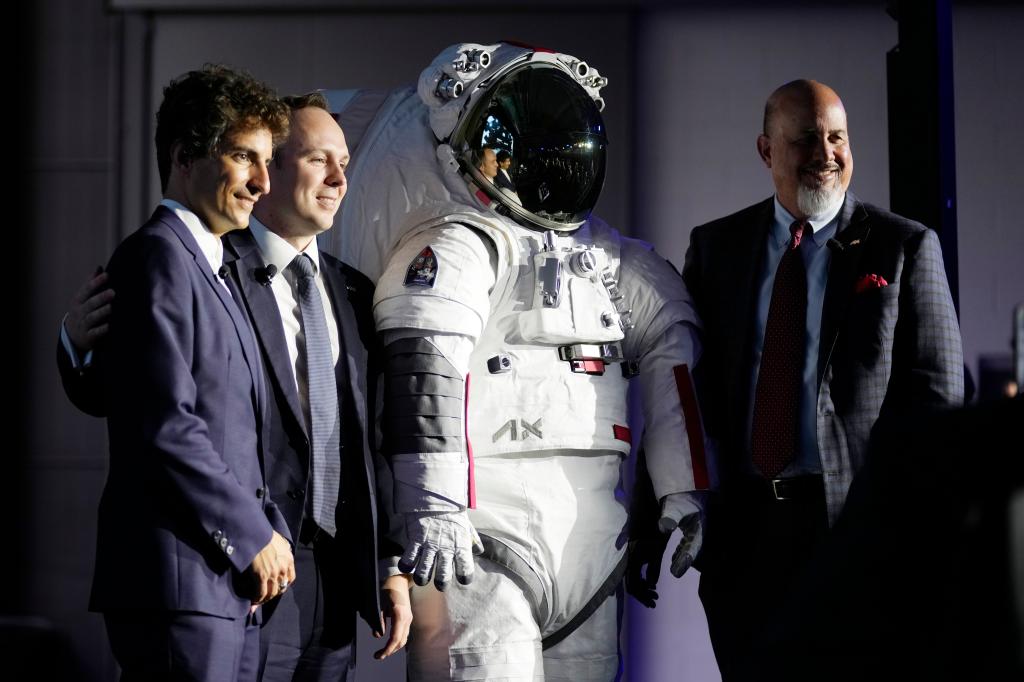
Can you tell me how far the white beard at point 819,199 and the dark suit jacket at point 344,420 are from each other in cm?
106

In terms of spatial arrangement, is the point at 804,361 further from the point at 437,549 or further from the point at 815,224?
the point at 437,549

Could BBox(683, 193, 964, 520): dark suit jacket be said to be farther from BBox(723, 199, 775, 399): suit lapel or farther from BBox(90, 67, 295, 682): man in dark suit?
BBox(90, 67, 295, 682): man in dark suit

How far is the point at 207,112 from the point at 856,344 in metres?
1.46

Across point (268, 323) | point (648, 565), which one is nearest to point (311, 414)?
point (268, 323)

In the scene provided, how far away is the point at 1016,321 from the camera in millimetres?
4121

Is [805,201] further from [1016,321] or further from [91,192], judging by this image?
[91,192]

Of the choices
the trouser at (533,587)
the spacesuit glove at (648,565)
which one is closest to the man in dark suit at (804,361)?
the spacesuit glove at (648,565)

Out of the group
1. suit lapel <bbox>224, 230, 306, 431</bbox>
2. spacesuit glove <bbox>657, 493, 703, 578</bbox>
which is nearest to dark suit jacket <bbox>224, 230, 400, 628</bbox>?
suit lapel <bbox>224, 230, 306, 431</bbox>

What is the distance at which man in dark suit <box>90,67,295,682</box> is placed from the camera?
1.88 metres

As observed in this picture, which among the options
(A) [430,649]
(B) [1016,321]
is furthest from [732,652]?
(B) [1016,321]

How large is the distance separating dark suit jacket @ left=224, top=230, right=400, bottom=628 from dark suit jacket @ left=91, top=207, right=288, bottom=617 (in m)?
0.15

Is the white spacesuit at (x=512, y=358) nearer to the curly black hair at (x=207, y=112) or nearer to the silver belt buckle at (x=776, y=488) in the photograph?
the silver belt buckle at (x=776, y=488)

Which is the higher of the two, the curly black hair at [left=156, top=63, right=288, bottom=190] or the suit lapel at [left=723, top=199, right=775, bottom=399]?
the curly black hair at [left=156, top=63, right=288, bottom=190]

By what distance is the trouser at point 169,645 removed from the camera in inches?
73.4
